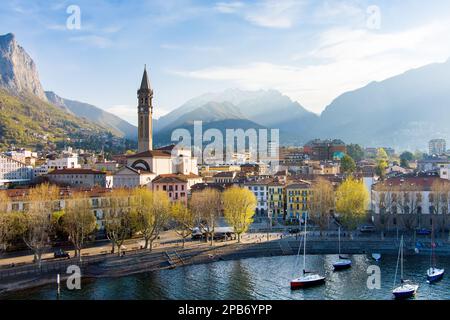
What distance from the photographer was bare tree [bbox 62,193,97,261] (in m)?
36.2

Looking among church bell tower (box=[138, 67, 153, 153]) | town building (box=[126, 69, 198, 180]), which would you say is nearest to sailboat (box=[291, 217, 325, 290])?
town building (box=[126, 69, 198, 180])

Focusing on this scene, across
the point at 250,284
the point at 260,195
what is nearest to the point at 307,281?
the point at 250,284

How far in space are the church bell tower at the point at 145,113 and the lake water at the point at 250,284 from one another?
43.7m

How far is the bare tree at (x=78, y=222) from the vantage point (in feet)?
119

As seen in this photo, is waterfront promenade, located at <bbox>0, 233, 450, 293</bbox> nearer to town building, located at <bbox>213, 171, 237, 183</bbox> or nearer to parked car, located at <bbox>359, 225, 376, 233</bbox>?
parked car, located at <bbox>359, 225, 376, 233</bbox>

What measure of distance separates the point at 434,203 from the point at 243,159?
8480 centimetres

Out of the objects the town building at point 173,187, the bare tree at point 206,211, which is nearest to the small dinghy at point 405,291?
the bare tree at point 206,211

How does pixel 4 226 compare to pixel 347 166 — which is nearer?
pixel 4 226

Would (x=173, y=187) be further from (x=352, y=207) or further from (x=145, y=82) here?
(x=145, y=82)

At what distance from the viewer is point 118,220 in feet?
126

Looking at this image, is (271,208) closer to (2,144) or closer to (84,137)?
(2,144)

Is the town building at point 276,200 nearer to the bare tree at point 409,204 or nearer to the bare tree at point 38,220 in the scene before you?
the bare tree at point 409,204

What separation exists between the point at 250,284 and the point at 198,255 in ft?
27.6

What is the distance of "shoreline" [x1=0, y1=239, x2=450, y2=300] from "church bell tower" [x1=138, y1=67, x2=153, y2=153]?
40.3 metres
